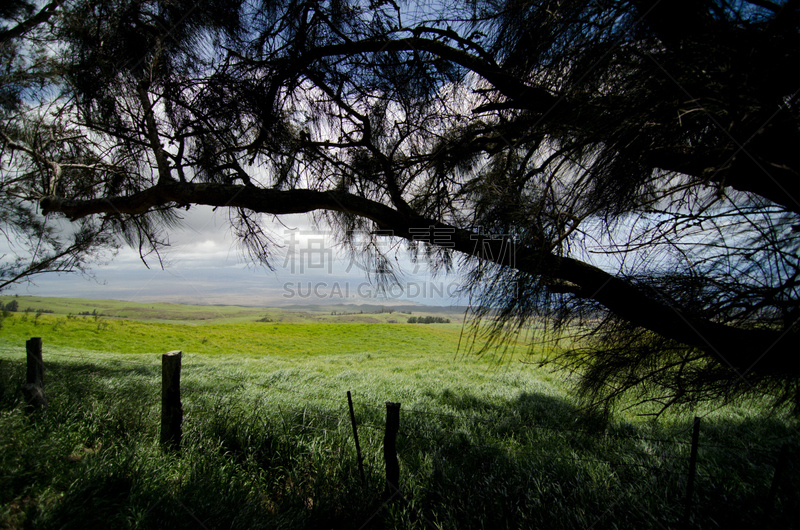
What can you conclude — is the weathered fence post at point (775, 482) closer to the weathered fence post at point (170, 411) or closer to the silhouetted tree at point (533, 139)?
the silhouetted tree at point (533, 139)

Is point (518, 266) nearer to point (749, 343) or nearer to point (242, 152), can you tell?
point (749, 343)

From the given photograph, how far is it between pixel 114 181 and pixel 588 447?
5131mm

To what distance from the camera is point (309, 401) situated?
397cm

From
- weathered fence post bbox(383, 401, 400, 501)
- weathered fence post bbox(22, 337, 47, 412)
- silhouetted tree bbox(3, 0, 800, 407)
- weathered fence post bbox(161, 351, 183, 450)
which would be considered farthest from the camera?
weathered fence post bbox(22, 337, 47, 412)

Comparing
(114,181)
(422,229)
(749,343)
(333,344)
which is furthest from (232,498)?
(333,344)

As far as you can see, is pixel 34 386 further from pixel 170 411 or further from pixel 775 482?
pixel 775 482

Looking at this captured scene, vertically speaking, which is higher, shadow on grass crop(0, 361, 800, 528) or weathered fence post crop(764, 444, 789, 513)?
weathered fence post crop(764, 444, 789, 513)

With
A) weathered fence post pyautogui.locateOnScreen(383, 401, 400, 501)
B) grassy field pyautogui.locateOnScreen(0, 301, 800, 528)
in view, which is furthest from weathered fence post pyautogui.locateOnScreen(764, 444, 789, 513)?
weathered fence post pyautogui.locateOnScreen(383, 401, 400, 501)

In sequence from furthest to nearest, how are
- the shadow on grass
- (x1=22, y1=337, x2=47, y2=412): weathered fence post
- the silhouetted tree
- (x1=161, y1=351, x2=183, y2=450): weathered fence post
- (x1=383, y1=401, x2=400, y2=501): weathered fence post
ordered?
(x1=22, y1=337, x2=47, y2=412): weathered fence post
(x1=161, y1=351, x2=183, y2=450): weathered fence post
(x1=383, y1=401, x2=400, y2=501): weathered fence post
the shadow on grass
the silhouetted tree

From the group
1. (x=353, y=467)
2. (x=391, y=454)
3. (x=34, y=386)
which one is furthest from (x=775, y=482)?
(x=34, y=386)

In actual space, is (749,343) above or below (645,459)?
above

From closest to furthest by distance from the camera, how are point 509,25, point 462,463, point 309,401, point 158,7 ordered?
point 509,25 → point 158,7 → point 462,463 → point 309,401

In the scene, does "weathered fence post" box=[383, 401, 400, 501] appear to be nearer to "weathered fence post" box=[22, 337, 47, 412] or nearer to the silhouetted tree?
the silhouetted tree

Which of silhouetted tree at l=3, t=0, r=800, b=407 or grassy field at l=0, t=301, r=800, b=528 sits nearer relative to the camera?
silhouetted tree at l=3, t=0, r=800, b=407
